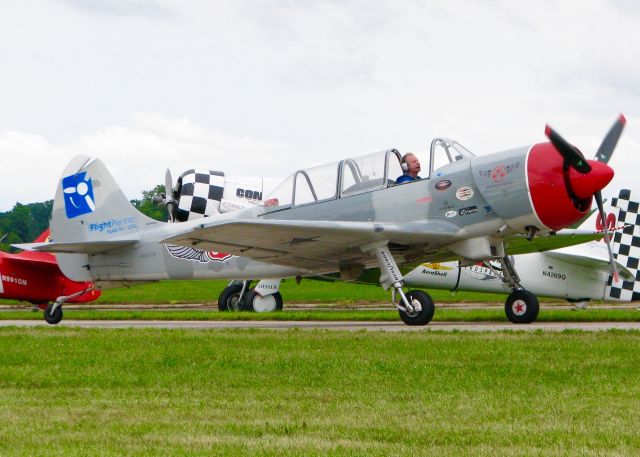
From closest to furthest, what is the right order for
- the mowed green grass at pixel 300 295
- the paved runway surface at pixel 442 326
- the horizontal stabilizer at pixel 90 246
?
1. the paved runway surface at pixel 442 326
2. the horizontal stabilizer at pixel 90 246
3. the mowed green grass at pixel 300 295

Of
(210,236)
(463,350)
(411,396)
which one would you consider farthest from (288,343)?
(411,396)

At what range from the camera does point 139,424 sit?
5.77 m

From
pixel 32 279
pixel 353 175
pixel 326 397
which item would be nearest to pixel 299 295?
pixel 32 279

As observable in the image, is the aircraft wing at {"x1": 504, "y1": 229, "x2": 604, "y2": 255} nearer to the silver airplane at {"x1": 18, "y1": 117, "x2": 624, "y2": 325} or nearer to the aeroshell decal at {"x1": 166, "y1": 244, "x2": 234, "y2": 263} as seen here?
the silver airplane at {"x1": 18, "y1": 117, "x2": 624, "y2": 325}

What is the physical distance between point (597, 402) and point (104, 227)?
45.3 feet

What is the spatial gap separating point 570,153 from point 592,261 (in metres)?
8.33

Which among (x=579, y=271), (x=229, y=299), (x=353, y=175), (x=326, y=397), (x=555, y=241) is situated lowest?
(x=326, y=397)

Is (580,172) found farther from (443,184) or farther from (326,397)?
(326,397)

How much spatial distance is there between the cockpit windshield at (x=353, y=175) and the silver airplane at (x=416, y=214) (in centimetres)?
2

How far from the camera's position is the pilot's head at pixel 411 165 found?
47.9ft

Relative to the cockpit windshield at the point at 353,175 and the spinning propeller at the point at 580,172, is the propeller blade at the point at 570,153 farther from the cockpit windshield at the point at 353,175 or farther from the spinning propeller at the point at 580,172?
the cockpit windshield at the point at 353,175

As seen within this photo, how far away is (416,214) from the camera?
1439 centimetres

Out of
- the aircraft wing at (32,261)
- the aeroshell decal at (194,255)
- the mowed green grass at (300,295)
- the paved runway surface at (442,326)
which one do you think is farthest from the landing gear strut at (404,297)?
the mowed green grass at (300,295)

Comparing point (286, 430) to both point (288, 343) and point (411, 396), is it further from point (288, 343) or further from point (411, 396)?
Result: point (288, 343)
